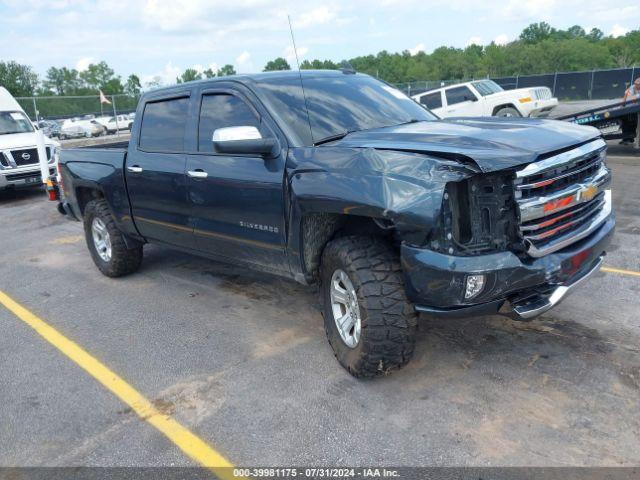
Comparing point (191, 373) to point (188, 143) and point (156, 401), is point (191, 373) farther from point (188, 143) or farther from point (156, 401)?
point (188, 143)

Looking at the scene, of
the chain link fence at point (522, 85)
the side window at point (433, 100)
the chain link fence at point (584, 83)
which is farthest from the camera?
the chain link fence at point (584, 83)

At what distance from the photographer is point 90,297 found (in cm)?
560

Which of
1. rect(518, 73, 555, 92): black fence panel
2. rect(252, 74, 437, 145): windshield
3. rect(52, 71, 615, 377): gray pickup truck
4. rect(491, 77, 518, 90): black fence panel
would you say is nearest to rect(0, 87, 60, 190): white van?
rect(52, 71, 615, 377): gray pickup truck

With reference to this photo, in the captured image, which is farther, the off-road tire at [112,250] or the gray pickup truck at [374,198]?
the off-road tire at [112,250]

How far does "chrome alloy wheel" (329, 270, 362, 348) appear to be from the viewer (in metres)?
3.52

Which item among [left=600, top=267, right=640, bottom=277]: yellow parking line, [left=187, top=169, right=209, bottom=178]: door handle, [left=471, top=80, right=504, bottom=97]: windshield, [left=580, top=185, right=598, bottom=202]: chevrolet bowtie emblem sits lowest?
[left=600, top=267, right=640, bottom=277]: yellow parking line

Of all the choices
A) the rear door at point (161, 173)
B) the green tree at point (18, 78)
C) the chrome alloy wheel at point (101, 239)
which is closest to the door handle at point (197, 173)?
the rear door at point (161, 173)

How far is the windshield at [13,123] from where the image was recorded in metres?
13.1

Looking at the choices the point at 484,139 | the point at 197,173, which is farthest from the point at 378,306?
the point at 197,173

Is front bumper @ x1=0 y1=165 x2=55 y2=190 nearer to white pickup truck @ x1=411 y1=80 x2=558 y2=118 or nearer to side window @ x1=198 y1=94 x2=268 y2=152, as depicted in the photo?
side window @ x1=198 y1=94 x2=268 y2=152

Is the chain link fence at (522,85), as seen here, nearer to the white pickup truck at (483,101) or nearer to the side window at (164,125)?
the white pickup truck at (483,101)

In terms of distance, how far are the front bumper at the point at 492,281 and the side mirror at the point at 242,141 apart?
1270 mm

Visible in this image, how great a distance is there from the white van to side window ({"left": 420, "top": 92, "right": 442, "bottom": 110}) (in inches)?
404

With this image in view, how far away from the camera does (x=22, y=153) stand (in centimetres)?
1227
